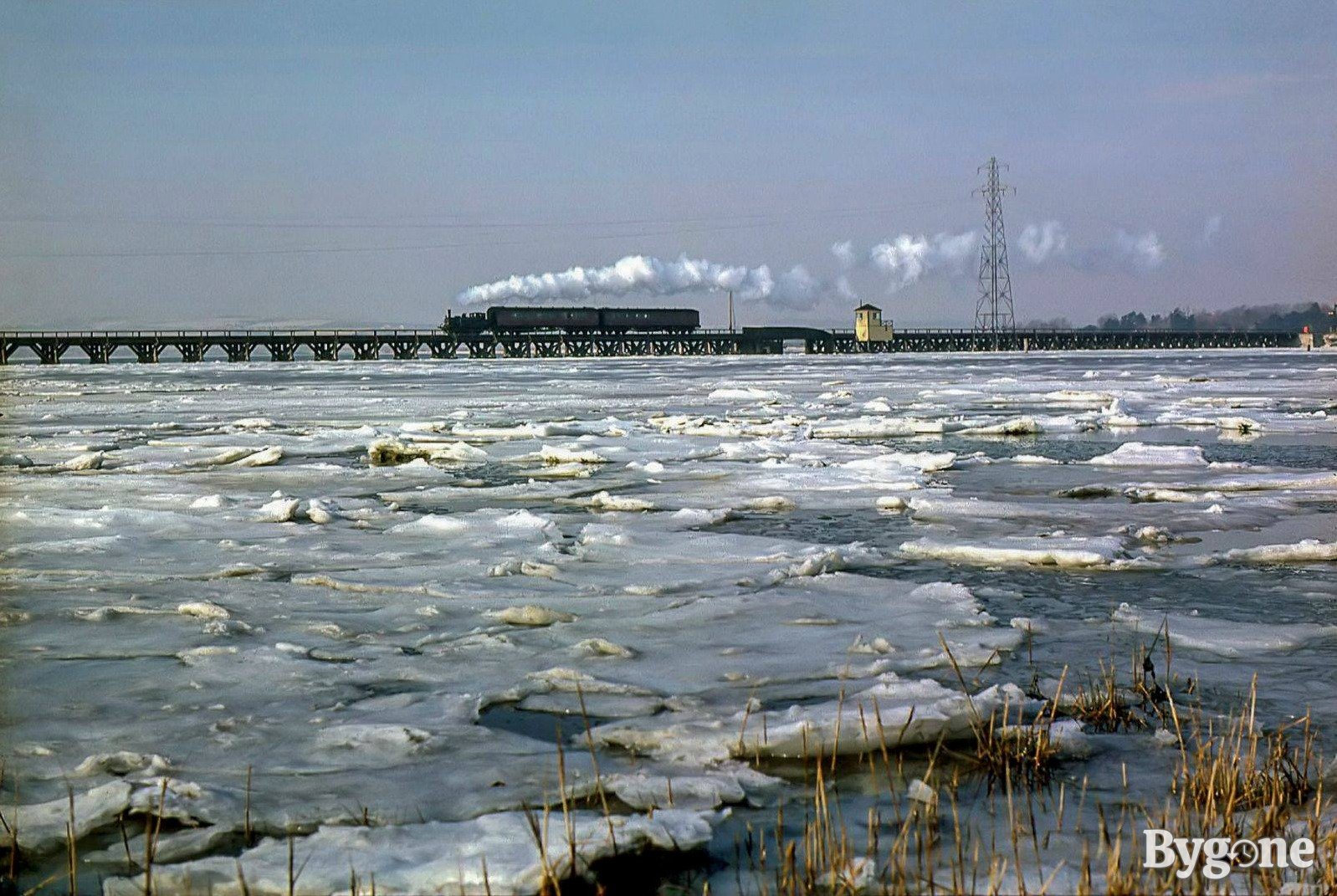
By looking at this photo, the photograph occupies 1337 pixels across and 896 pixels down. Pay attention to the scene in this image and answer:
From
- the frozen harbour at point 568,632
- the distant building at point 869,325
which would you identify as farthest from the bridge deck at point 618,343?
the frozen harbour at point 568,632

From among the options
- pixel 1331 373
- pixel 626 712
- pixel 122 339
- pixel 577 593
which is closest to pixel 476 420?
pixel 577 593

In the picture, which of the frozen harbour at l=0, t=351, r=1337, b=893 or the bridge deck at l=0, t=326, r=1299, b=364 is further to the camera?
the bridge deck at l=0, t=326, r=1299, b=364

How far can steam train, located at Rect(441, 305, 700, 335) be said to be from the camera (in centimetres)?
8100

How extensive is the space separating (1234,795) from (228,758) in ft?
8.51

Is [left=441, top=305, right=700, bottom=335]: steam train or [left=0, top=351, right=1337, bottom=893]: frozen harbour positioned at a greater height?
[left=441, top=305, right=700, bottom=335]: steam train

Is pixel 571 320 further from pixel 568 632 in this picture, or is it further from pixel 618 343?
pixel 568 632

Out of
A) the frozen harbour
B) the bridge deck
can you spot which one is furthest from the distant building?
the frozen harbour

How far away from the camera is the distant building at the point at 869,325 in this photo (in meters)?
91.1

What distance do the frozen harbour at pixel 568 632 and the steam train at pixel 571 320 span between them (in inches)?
2725

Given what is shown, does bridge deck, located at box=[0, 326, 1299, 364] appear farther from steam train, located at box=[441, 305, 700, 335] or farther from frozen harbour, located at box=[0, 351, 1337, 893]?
frozen harbour, located at box=[0, 351, 1337, 893]

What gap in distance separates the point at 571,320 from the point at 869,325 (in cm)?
2297

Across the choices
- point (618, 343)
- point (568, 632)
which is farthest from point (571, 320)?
point (568, 632)

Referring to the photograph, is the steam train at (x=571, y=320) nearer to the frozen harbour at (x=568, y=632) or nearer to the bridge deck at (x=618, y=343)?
the bridge deck at (x=618, y=343)

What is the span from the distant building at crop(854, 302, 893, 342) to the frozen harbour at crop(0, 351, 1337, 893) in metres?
79.4
